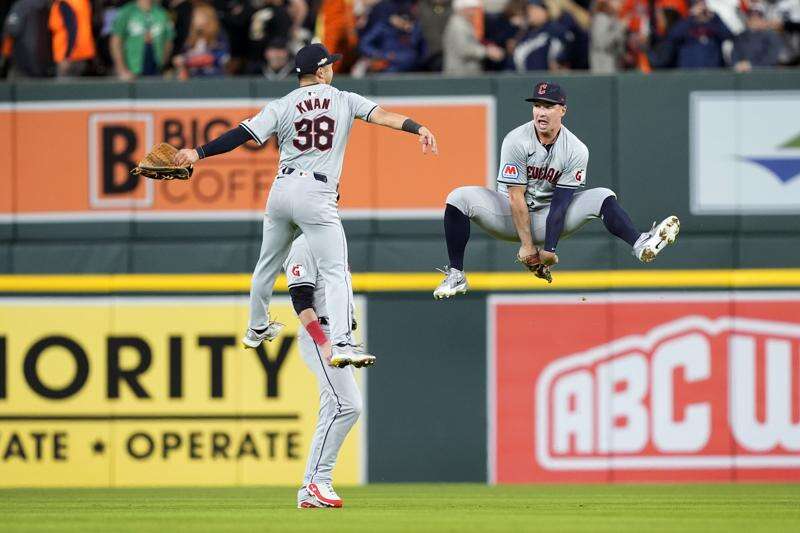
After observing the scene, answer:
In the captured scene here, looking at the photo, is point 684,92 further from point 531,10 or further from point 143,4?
point 143,4

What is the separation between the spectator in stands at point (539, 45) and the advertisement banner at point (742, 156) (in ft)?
5.42

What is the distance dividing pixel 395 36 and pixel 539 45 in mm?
1643

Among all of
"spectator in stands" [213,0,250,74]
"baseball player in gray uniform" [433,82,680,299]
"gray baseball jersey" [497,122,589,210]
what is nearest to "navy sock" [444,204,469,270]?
"baseball player in gray uniform" [433,82,680,299]

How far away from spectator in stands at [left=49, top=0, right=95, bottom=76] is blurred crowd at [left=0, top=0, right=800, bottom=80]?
0.01 metres

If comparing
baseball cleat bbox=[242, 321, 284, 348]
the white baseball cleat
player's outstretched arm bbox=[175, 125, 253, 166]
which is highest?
player's outstretched arm bbox=[175, 125, 253, 166]

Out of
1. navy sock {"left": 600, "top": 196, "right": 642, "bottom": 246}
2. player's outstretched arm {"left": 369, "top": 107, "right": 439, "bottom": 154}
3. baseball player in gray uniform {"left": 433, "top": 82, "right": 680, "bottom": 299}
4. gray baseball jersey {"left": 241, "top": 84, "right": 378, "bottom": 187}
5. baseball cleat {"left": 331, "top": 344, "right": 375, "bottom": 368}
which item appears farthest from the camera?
baseball player in gray uniform {"left": 433, "top": 82, "right": 680, "bottom": 299}

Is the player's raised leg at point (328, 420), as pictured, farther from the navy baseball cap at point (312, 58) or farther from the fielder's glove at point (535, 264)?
the navy baseball cap at point (312, 58)

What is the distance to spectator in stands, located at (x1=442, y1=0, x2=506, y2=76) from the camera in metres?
18.1

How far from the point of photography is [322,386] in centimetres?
1313

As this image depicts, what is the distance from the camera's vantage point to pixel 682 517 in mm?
12789

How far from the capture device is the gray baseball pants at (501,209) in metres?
13.2

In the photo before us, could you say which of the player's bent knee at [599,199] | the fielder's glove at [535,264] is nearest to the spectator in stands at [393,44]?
the player's bent knee at [599,199]

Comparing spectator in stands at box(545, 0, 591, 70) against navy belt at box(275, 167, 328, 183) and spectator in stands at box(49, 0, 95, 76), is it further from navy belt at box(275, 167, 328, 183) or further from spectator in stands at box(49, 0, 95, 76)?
navy belt at box(275, 167, 328, 183)

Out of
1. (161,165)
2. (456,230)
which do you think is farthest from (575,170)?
(161,165)
